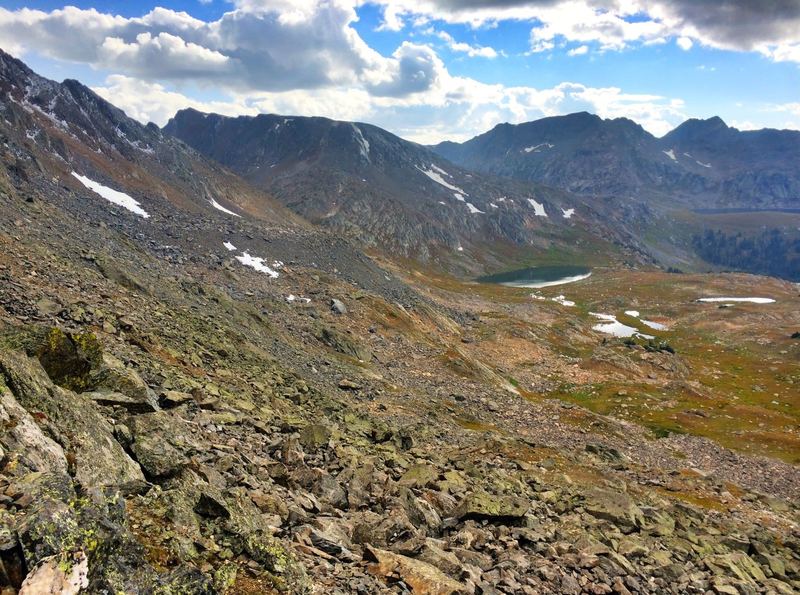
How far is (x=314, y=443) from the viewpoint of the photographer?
71.8ft

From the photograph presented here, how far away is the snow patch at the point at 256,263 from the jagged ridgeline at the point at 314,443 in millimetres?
530

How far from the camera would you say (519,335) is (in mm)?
93438

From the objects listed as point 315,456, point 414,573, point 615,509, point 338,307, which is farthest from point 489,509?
point 338,307

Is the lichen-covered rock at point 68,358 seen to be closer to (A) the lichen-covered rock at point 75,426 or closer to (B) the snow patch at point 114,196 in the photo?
(A) the lichen-covered rock at point 75,426

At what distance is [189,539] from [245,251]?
72.6 meters

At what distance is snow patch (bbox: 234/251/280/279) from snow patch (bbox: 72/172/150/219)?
19399mm

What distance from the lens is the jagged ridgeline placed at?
10.6m

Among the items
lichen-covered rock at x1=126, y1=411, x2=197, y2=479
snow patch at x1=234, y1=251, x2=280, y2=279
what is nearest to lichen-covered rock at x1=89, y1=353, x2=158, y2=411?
lichen-covered rock at x1=126, y1=411, x2=197, y2=479

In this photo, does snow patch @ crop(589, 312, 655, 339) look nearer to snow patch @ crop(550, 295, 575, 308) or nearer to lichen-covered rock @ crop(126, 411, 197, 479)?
snow patch @ crop(550, 295, 575, 308)

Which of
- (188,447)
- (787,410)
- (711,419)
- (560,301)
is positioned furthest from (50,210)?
(560,301)

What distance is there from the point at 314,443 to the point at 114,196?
285ft

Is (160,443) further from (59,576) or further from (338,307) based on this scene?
(338,307)

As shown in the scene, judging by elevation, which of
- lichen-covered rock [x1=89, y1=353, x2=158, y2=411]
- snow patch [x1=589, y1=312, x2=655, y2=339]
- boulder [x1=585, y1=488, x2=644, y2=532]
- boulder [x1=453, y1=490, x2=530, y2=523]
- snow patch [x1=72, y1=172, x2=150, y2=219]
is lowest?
snow patch [x1=589, y1=312, x2=655, y2=339]

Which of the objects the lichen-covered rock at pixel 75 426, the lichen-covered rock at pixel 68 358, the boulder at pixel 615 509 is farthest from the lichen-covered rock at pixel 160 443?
the boulder at pixel 615 509
